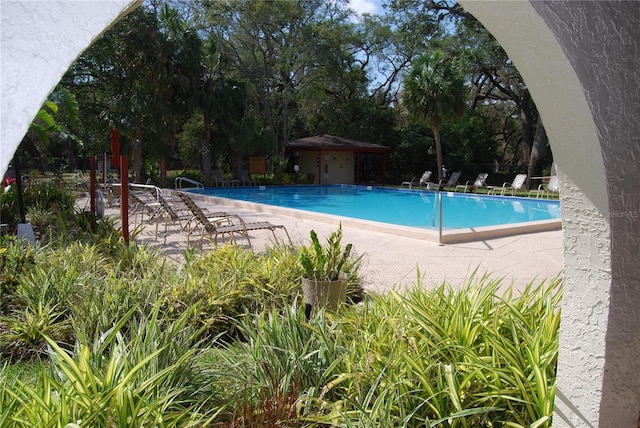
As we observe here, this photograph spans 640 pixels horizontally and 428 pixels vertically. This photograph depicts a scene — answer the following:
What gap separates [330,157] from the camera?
28.9 meters

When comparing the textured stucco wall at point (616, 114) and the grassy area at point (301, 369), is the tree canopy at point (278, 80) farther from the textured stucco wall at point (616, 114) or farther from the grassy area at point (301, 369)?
the textured stucco wall at point (616, 114)

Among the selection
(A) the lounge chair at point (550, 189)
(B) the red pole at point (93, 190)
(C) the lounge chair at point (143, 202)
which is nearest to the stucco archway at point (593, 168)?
(B) the red pole at point (93, 190)

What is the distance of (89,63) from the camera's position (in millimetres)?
24250

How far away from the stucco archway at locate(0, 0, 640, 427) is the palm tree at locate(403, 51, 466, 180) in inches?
906

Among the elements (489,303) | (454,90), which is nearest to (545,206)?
(454,90)

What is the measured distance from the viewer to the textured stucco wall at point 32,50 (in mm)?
1395

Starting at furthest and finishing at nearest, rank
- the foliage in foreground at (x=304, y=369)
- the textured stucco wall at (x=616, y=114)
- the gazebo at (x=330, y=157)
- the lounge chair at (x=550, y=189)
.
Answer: the gazebo at (x=330, y=157), the lounge chair at (x=550, y=189), the foliage in foreground at (x=304, y=369), the textured stucco wall at (x=616, y=114)

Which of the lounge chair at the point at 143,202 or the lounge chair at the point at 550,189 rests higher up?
the lounge chair at the point at 550,189

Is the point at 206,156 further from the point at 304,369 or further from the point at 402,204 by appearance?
the point at 304,369

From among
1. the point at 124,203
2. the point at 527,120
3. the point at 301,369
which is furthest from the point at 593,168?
the point at 527,120

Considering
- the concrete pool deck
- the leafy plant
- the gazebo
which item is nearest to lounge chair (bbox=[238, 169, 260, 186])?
the gazebo

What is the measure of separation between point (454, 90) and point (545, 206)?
8.16 meters

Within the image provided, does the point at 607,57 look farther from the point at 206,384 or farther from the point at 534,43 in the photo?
the point at 206,384

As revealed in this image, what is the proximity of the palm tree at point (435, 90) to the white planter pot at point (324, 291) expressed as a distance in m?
20.6
